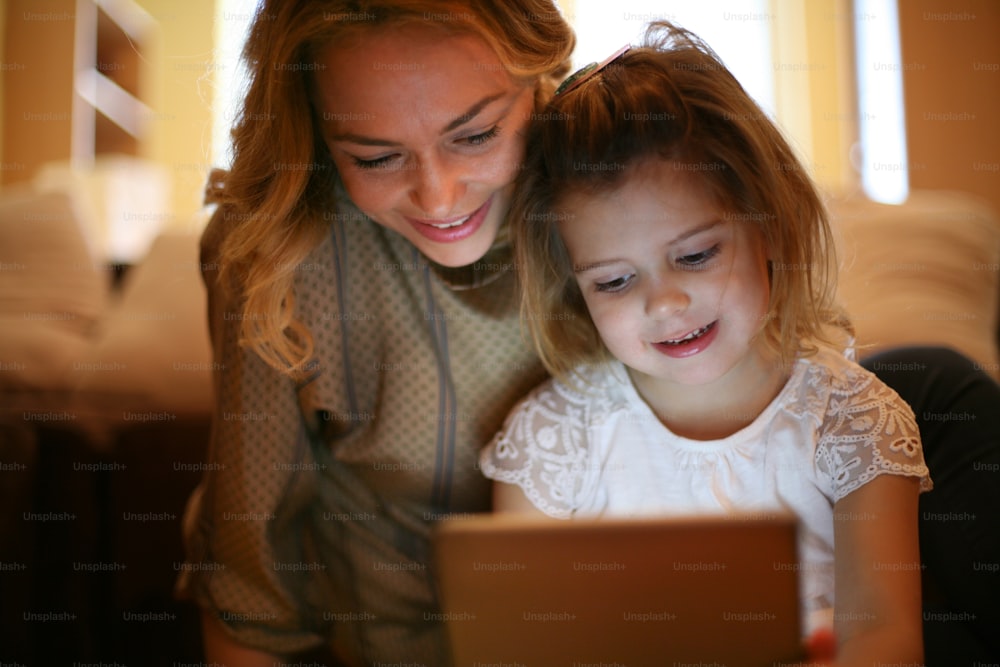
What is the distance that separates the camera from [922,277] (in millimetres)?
1324

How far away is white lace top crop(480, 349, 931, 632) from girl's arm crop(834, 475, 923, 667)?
18 mm

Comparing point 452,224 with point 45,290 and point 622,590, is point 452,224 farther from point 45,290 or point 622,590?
point 45,290

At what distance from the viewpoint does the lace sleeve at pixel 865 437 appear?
2.69 ft

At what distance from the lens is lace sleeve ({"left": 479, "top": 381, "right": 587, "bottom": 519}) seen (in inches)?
38.2

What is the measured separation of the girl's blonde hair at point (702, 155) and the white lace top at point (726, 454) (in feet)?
0.23

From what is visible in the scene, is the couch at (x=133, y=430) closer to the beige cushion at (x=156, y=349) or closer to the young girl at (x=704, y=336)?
the beige cushion at (x=156, y=349)

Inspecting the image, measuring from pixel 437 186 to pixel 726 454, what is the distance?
0.42 m

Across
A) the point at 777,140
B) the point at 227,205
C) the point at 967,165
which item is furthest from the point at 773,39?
the point at 227,205

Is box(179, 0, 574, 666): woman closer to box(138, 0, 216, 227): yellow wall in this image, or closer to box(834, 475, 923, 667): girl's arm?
box(834, 475, 923, 667): girl's arm

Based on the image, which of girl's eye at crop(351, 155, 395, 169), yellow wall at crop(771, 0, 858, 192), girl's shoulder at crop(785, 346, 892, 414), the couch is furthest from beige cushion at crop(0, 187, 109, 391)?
yellow wall at crop(771, 0, 858, 192)

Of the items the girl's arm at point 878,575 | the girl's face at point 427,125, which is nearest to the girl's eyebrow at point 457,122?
the girl's face at point 427,125

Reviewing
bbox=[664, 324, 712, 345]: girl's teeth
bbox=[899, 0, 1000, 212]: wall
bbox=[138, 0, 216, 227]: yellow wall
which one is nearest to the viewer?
bbox=[664, 324, 712, 345]: girl's teeth

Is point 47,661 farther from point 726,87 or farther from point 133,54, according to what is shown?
point 133,54

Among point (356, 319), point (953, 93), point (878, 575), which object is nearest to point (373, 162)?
point (356, 319)
